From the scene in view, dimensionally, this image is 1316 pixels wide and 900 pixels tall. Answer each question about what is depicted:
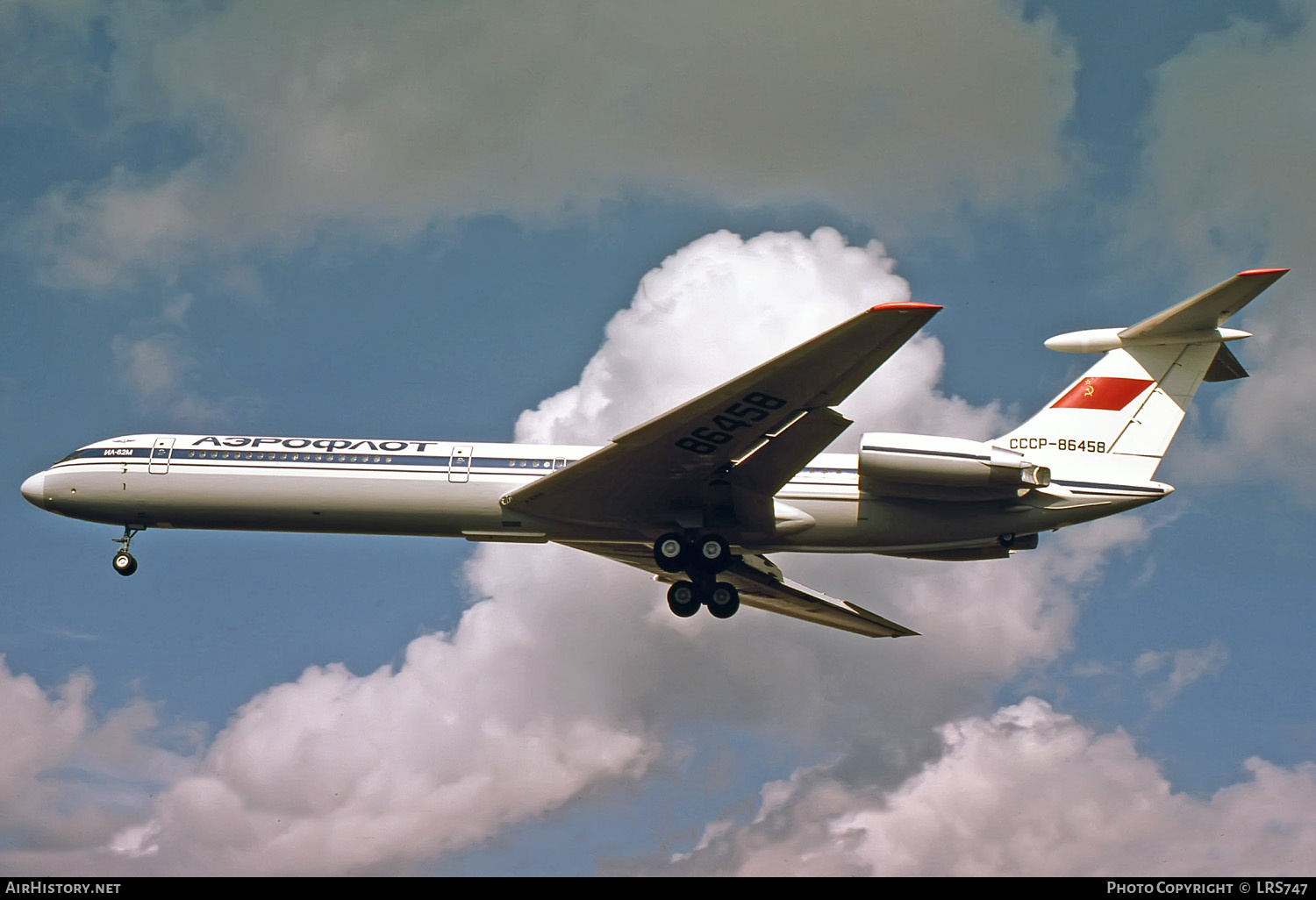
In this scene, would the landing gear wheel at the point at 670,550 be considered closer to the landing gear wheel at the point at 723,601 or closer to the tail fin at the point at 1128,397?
the landing gear wheel at the point at 723,601

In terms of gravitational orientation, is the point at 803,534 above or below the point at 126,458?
below

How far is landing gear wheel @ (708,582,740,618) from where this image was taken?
27.9 metres

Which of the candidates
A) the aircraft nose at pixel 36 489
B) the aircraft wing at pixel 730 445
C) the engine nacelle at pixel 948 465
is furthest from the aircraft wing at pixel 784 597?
the aircraft nose at pixel 36 489

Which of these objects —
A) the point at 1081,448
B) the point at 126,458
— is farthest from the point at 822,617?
the point at 126,458

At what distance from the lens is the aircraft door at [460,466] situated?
27.0 meters

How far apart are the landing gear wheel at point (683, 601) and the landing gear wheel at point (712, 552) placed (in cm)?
89

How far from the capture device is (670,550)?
88.6ft

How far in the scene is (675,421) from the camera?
24078mm

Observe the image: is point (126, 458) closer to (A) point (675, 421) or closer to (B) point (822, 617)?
(A) point (675, 421)

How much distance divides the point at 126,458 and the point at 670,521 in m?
12.2

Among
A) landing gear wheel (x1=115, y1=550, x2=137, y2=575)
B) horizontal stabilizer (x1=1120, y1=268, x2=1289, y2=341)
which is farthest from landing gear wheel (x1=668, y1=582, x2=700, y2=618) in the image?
landing gear wheel (x1=115, y1=550, x2=137, y2=575)

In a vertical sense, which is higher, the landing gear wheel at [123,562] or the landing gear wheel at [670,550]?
the landing gear wheel at [123,562]

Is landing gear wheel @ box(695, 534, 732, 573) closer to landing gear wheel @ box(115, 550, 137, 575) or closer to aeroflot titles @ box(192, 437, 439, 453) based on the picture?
aeroflot titles @ box(192, 437, 439, 453)
